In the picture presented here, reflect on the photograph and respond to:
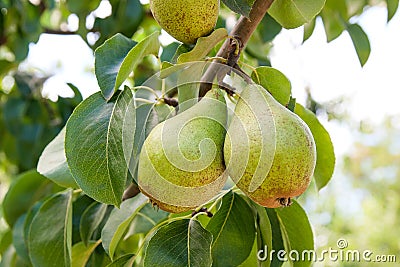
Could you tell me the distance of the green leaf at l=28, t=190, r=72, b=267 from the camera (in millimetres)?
920

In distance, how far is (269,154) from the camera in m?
0.61

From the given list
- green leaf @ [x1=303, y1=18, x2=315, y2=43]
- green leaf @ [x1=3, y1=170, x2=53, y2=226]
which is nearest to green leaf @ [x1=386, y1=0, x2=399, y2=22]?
green leaf @ [x1=303, y1=18, x2=315, y2=43]

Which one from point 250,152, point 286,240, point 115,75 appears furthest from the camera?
point 286,240

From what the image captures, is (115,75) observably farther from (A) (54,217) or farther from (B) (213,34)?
(A) (54,217)

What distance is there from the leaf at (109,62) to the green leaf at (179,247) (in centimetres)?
18

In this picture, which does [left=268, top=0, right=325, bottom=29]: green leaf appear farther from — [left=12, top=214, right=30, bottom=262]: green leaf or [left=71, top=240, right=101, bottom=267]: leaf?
[left=12, top=214, right=30, bottom=262]: green leaf

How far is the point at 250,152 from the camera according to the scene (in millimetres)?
613

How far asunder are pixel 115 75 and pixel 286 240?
35cm

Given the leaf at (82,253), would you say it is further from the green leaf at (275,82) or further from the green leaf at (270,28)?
the green leaf at (270,28)

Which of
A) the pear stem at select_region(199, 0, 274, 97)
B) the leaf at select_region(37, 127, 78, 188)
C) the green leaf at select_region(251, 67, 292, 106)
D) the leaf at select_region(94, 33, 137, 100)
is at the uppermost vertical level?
the pear stem at select_region(199, 0, 274, 97)

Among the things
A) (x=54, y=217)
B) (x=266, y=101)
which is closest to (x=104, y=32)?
(x=54, y=217)

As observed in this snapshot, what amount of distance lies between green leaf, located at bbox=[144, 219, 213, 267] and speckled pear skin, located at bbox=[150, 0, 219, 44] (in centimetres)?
23

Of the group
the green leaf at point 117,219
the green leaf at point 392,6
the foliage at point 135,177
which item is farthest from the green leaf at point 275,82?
the green leaf at point 392,6

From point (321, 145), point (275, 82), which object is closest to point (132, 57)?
point (275, 82)
